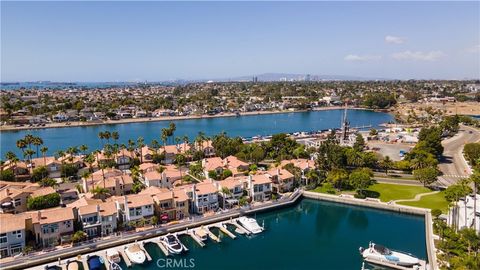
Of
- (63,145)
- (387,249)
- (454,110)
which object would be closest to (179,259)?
(387,249)

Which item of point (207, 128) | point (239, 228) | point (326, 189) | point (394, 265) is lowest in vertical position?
point (394, 265)

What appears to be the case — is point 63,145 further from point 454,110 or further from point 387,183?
point 454,110

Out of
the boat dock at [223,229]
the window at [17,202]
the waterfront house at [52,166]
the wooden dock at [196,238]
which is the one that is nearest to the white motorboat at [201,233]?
the wooden dock at [196,238]

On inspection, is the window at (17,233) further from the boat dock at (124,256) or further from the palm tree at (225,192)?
the palm tree at (225,192)

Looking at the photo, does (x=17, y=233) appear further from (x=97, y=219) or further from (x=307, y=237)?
(x=307, y=237)

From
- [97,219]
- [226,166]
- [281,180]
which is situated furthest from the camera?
[226,166]

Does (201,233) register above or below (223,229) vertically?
above

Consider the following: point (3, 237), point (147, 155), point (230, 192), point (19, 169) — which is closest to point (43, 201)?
point (3, 237)
